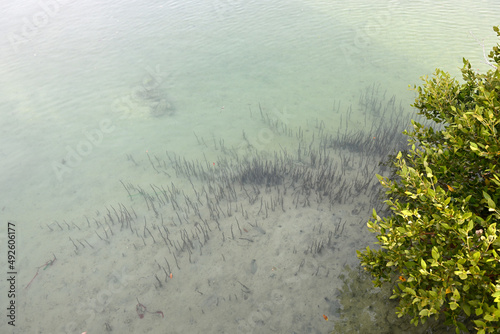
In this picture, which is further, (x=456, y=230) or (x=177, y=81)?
(x=177, y=81)

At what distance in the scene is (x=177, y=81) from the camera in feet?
24.0

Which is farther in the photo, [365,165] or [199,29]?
[199,29]

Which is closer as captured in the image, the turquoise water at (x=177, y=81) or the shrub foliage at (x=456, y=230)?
the shrub foliage at (x=456, y=230)

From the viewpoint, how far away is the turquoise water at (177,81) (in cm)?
499

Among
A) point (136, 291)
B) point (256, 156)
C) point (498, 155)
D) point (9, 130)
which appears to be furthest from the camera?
point (9, 130)

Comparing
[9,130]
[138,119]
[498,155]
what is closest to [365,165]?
[498,155]

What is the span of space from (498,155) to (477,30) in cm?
819

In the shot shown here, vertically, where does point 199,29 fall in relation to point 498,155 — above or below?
above

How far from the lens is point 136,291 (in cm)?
A: 339

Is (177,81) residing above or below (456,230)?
above

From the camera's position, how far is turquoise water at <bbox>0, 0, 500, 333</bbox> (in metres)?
4.99

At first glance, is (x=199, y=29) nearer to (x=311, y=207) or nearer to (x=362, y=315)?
(x=311, y=207)

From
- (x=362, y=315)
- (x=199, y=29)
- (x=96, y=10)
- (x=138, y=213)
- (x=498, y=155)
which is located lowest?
(x=362, y=315)

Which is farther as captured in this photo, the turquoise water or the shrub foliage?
the turquoise water
